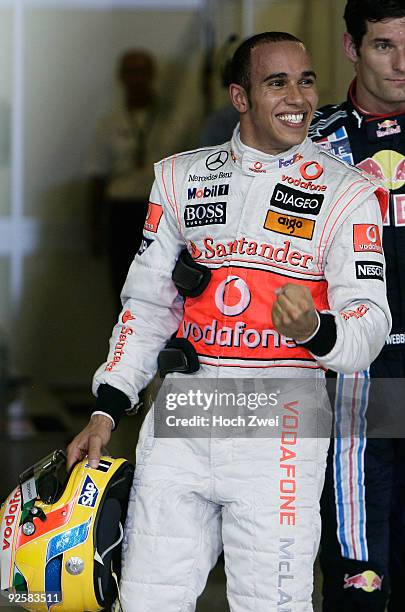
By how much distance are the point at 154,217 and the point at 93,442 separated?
495 mm

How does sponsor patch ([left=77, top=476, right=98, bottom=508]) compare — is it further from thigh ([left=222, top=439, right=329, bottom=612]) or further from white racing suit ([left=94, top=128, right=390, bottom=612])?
thigh ([left=222, top=439, right=329, bottom=612])

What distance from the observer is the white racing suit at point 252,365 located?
2.12 m

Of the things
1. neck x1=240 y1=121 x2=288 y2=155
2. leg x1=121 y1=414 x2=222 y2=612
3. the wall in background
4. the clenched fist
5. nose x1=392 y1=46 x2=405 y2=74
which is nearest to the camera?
the clenched fist

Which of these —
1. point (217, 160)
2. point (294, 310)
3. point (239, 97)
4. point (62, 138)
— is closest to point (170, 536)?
point (294, 310)

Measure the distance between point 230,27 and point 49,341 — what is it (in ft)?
6.97

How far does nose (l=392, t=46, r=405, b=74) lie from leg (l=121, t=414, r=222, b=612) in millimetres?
940

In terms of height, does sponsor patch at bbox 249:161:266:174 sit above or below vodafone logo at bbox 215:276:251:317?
above

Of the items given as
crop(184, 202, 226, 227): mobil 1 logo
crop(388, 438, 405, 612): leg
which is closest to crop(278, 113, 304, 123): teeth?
crop(184, 202, 226, 227): mobil 1 logo

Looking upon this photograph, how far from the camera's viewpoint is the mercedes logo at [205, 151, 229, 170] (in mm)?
2311

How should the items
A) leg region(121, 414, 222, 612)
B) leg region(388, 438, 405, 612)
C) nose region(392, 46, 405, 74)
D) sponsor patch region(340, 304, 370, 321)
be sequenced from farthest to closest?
leg region(388, 438, 405, 612), nose region(392, 46, 405, 74), leg region(121, 414, 222, 612), sponsor patch region(340, 304, 370, 321)

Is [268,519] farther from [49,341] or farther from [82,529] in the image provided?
[49,341]

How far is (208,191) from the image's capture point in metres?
2.28

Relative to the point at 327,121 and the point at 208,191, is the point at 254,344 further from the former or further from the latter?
the point at 327,121

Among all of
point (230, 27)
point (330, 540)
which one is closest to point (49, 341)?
point (230, 27)
